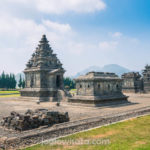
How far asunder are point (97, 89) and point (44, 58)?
15294 mm

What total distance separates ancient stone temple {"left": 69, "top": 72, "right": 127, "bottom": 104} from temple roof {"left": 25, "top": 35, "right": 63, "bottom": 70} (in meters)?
11.4

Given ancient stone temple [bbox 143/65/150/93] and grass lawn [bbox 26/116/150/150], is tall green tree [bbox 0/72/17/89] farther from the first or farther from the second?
grass lawn [bbox 26/116/150/150]

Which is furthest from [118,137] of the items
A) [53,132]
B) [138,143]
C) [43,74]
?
[43,74]

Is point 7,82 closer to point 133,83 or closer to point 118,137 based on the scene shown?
point 133,83

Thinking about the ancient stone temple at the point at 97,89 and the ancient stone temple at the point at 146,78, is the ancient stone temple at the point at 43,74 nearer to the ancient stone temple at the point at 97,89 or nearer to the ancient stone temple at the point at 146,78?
the ancient stone temple at the point at 97,89

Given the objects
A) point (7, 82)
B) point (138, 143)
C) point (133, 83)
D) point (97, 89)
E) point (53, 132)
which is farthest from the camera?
point (7, 82)

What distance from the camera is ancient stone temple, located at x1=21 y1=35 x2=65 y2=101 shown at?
35.0 meters

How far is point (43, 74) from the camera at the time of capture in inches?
1404

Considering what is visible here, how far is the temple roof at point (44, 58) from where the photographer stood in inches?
1431

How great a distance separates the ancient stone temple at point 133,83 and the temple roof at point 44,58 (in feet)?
84.2

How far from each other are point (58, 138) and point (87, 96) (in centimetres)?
1585

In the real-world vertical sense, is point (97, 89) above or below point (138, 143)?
above

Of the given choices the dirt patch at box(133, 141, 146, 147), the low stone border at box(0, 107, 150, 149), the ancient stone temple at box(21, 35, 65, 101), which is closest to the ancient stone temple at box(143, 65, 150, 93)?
the ancient stone temple at box(21, 35, 65, 101)

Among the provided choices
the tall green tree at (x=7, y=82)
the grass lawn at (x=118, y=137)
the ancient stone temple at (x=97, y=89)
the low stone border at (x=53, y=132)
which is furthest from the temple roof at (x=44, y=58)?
the tall green tree at (x=7, y=82)
